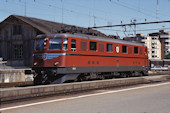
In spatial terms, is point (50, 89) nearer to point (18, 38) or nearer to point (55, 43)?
point (55, 43)

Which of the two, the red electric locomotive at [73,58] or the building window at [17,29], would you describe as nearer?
the red electric locomotive at [73,58]

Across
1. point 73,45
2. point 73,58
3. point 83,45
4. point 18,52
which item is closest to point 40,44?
point 73,45

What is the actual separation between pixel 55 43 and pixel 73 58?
5.19 ft

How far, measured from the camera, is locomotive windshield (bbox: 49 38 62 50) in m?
16.4

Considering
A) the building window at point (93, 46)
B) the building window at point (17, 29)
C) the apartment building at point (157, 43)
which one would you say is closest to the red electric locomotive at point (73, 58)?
the building window at point (93, 46)

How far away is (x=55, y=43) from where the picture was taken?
16609mm

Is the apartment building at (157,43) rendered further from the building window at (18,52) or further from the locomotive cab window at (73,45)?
the locomotive cab window at (73,45)

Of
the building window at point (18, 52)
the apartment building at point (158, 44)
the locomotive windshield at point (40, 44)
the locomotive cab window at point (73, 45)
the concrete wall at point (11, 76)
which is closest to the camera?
the locomotive cab window at point (73, 45)

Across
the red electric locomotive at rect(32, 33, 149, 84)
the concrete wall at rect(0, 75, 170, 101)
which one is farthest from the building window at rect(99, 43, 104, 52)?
the concrete wall at rect(0, 75, 170, 101)

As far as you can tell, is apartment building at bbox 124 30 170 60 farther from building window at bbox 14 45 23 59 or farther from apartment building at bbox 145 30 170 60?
building window at bbox 14 45 23 59

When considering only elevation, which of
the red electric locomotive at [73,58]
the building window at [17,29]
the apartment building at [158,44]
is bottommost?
the red electric locomotive at [73,58]

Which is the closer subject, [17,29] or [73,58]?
[73,58]

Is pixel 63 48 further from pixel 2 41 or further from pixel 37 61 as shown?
pixel 2 41

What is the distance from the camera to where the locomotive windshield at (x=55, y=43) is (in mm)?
16430
